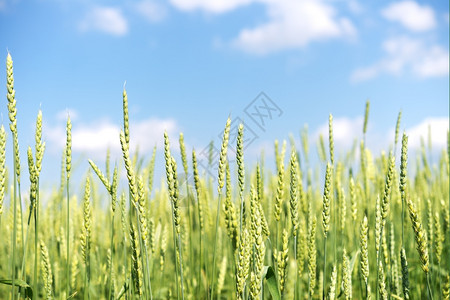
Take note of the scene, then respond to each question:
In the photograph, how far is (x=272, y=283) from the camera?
52.6 inches

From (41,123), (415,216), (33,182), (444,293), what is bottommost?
(444,293)

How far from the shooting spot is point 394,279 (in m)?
1.65

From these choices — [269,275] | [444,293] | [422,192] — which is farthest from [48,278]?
[422,192]

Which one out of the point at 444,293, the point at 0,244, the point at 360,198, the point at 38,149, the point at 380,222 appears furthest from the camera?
the point at 0,244

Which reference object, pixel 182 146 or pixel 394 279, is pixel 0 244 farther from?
pixel 394 279

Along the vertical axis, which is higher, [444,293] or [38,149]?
[38,149]

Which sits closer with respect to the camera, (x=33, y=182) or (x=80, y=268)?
(x=33, y=182)

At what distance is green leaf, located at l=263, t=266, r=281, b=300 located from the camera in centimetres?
129

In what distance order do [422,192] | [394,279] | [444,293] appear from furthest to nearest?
1. [422,192]
2. [394,279]
3. [444,293]

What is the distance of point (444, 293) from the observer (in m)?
1.52

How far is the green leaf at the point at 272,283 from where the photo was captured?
129cm

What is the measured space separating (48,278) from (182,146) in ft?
2.03

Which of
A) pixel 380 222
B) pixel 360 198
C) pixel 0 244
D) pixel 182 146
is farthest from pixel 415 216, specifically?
pixel 0 244

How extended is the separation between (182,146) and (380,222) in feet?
2.33
